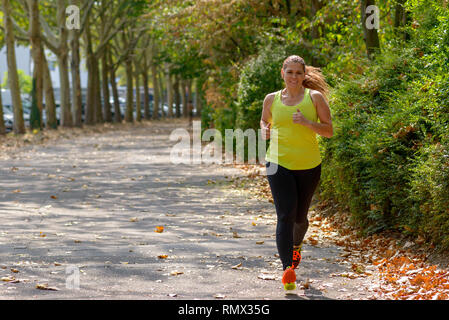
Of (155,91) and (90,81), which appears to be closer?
(90,81)

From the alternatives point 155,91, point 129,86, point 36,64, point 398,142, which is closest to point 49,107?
point 36,64

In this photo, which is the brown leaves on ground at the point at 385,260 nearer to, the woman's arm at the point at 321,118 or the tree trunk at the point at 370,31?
the woman's arm at the point at 321,118

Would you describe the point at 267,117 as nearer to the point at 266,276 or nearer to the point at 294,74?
the point at 294,74

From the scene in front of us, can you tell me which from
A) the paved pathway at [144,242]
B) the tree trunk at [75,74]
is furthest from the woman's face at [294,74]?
the tree trunk at [75,74]

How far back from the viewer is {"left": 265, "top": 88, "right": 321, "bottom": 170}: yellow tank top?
620 centimetres

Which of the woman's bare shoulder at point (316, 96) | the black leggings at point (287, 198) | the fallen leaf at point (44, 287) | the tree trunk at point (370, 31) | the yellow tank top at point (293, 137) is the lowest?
the fallen leaf at point (44, 287)

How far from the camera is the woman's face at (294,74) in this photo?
20.4ft

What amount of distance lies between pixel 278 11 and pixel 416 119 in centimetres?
1304

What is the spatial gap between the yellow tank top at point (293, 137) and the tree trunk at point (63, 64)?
30798 mm

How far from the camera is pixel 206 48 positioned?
77.4ft

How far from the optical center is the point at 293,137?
244 inches

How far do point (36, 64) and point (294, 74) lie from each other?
91.2 ft

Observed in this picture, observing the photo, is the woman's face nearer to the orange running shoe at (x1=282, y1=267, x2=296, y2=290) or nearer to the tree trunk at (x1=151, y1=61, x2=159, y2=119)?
the orange running shoe at (x1=282, y1=267, x2=296, y2=290)
